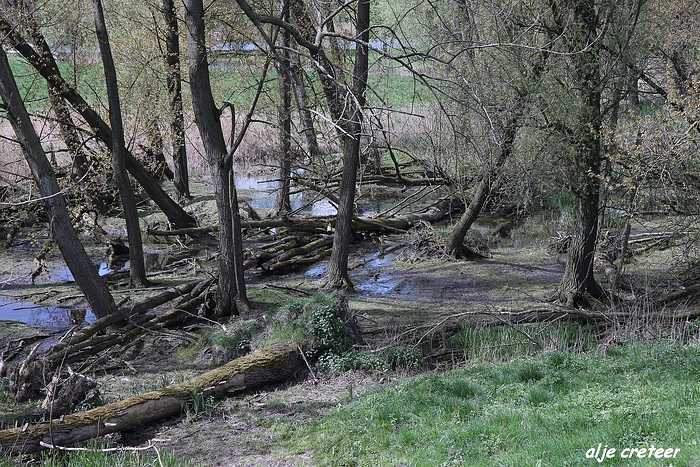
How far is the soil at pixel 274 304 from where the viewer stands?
6.66m

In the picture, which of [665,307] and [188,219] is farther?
[188,219]

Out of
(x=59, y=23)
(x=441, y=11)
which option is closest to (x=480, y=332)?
(x=441, y=11)

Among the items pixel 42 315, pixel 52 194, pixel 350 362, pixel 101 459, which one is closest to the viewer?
pixel 101 459

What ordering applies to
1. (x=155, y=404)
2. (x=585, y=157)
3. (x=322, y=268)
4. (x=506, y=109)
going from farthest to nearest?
(x=322, y=268)
(x=506, y=109)
(x=585, y=157)
(x=155, y=404)

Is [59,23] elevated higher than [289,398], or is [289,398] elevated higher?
[59,23]

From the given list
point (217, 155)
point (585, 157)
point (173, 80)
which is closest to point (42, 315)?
point (217, 155)

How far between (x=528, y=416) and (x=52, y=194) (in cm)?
701

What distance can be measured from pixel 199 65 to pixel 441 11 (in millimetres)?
4928

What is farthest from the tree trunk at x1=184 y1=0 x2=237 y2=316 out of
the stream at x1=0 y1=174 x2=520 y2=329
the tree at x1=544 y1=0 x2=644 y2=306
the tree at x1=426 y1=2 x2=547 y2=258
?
the tree at x1=544 y1=0 x2=644 y2=306

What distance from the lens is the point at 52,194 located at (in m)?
9.34

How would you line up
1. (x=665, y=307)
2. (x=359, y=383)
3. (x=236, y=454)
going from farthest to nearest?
1. (x=665, y=307)
2. (x=359, y=383)
3. (x=236, y=454)

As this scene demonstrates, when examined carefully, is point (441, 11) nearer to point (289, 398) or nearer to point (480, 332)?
point (480, 332)

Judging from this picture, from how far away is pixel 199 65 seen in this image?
10188mm

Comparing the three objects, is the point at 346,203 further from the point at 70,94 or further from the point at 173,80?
the point at 173,80
